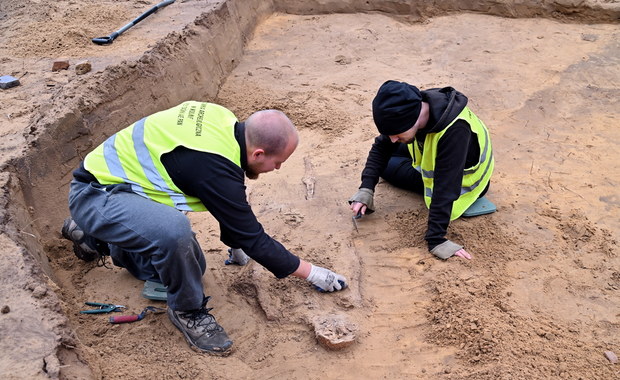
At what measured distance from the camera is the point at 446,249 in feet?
10.7

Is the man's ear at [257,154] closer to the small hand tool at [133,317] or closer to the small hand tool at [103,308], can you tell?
the small hand tool at [133,317]

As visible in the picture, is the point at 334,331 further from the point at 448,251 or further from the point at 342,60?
the point at 342,60

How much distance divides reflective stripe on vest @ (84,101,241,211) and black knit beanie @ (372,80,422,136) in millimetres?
847

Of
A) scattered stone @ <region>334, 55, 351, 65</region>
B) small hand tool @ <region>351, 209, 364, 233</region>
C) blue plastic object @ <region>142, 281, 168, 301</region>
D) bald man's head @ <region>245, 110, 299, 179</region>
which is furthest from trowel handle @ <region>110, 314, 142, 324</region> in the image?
scattered stone @ <region>334, 55, 351, 65</region>

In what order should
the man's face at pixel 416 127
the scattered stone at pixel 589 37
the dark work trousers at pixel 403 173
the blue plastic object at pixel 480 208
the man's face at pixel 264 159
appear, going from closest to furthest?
the man's face at pixel 264 159 → the man's face at pixel 416 127 → the blue plastic object at pixel 480 208 → the dark work trousers at pixel 403 173 → the scattered stone at pixel 589 37

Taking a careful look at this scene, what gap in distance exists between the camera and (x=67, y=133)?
12.2 ft

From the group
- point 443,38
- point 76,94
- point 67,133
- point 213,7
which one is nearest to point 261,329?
point 67,133

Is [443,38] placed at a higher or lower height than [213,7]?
lower

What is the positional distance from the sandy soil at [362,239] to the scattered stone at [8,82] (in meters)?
0.09

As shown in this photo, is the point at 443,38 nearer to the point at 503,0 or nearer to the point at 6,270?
the point at 503,0

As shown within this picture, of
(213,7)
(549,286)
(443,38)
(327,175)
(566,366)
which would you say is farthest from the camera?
(443,38)

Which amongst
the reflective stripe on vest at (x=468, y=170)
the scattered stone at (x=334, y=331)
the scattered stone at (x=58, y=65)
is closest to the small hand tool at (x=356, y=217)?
the reflective stripe on vest at (x=468, y=170)

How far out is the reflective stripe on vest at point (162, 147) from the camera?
98.8 inches

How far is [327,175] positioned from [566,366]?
7.10ft
